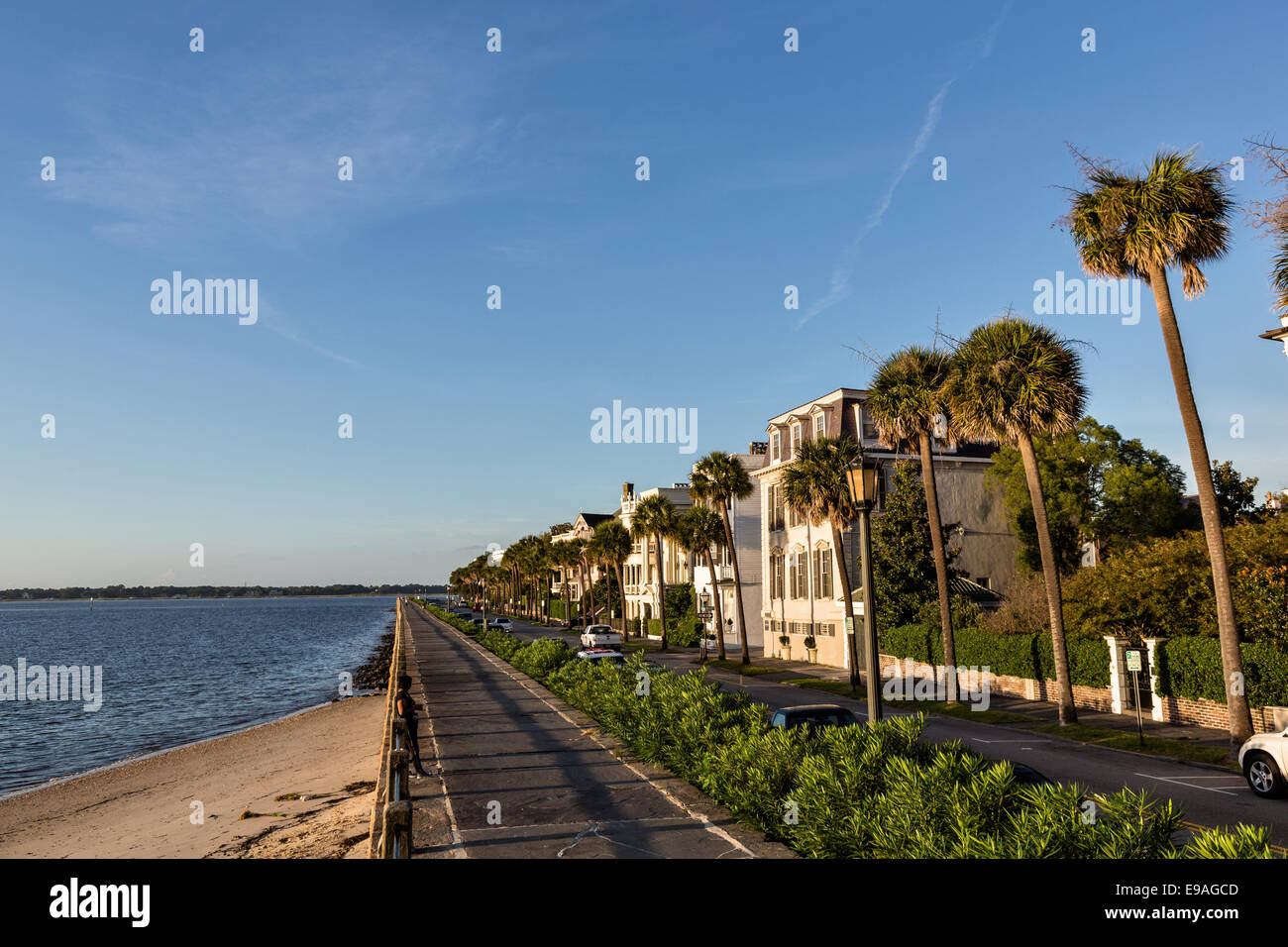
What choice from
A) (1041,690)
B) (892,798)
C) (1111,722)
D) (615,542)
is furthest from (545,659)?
(615,542)

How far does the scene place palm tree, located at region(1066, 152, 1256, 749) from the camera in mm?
20875

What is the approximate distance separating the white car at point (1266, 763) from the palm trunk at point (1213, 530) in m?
4.14

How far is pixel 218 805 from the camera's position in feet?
84.6

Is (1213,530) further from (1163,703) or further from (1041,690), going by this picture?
(1041,690)

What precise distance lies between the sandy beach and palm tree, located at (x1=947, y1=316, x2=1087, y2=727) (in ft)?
70.6

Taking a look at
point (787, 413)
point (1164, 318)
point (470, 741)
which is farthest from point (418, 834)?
point (787, 413)

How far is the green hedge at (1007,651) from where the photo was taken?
96.9 feet

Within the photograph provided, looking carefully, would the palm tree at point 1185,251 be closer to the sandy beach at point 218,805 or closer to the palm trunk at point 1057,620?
the palm trunk at point 1057,620

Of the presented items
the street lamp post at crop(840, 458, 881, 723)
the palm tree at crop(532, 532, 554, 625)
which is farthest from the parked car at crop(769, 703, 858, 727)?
the palm tree at crop(532, 532, 554, 625)

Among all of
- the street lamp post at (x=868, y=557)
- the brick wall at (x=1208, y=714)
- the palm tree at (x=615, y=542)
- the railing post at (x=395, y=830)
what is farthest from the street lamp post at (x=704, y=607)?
the railing post at (x=395, y=830)

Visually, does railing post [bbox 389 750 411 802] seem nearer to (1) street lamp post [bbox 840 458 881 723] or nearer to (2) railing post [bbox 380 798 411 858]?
(2) railing post [bbox 380 798 411 858]
